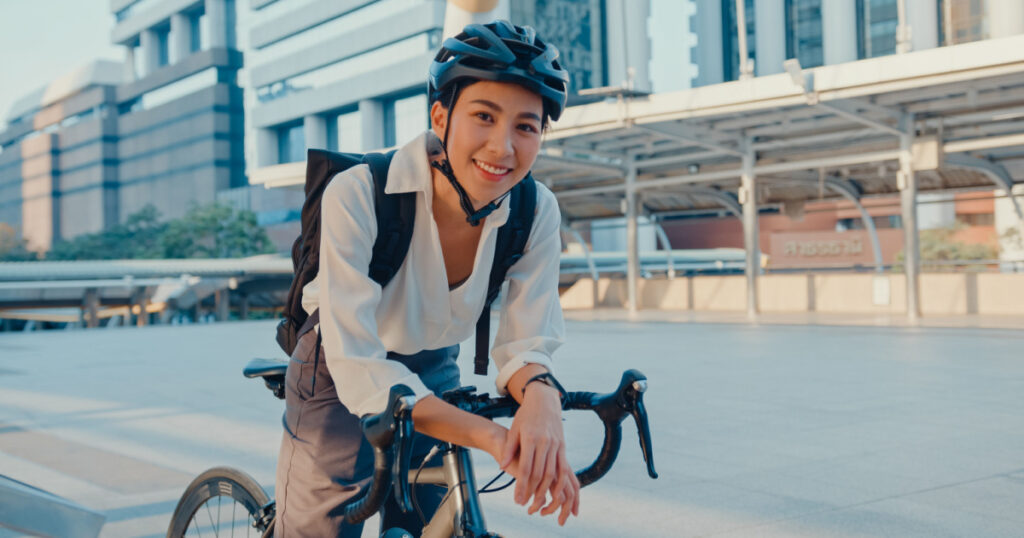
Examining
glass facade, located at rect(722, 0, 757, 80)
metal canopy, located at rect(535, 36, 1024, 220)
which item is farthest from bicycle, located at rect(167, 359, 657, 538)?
glass facade, located at rect(722, 0, 757, 80)

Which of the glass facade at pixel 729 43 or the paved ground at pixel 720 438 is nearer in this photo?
the paved ground at pixel 720 438

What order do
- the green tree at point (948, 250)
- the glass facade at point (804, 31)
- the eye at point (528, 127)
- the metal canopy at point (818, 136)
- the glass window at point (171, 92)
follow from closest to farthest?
the eye at point (528, 127) → the metal canopy at point (818, 136) → the glass facade at point (804, 31) → the green tree at point (948, 250) → the glass window at point (171, 92)

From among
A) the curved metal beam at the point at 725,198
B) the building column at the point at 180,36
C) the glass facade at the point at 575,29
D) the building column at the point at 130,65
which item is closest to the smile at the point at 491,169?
the curved metal beam at the point at 725,198

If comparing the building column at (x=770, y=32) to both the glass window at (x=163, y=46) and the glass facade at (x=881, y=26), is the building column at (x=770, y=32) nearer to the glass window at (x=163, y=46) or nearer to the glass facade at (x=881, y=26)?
the glass facade at (x=881, y=26)

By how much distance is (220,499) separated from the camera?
2857 mm

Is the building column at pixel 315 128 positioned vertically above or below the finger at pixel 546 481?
above

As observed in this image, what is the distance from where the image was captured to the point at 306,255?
84.6 inches

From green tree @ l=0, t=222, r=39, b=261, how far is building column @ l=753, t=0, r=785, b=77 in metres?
58.0

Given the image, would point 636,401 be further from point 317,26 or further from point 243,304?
point 317,26

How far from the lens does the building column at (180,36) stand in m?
87.2

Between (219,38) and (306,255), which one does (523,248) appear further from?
(219,38)

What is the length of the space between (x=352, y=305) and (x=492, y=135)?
44cm

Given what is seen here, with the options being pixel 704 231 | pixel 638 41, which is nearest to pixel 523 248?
pixel 638 41

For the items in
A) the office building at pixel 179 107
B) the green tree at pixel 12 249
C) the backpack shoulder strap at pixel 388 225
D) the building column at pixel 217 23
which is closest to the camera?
the backpack shoulder strap at pixel 388 225
